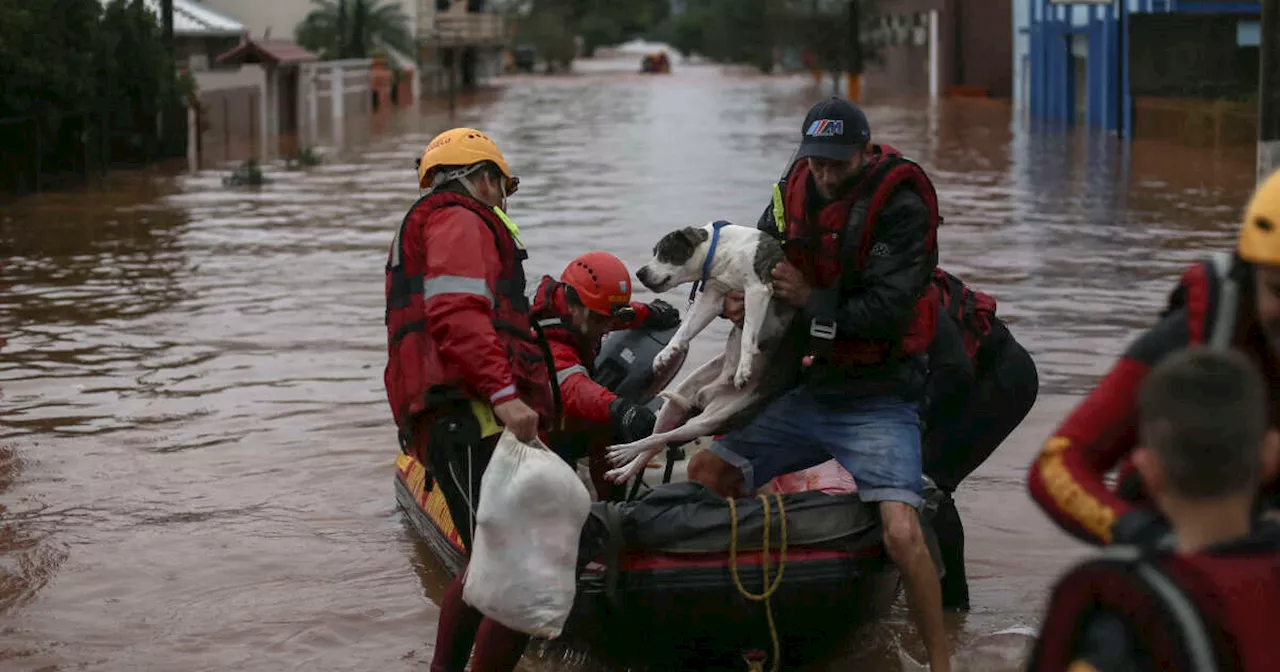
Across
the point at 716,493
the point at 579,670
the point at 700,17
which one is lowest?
the point at 579,670

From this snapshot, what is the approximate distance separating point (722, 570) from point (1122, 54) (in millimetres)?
35682

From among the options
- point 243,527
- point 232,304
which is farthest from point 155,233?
point 243,527

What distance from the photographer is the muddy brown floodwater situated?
738cm

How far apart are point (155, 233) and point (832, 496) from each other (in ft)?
55.2

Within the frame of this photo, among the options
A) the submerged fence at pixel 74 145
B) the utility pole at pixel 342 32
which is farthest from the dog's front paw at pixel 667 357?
the utility pole at pixel 342 32

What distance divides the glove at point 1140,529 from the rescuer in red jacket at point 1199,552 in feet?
0.15

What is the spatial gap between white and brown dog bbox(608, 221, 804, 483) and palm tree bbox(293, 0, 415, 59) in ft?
181

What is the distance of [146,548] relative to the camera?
27.3ft

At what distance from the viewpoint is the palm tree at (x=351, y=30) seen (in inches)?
2462

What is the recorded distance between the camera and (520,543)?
539 centimetres

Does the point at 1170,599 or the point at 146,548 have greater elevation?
the point at 1170,599

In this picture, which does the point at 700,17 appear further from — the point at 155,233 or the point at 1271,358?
the point at 1271,358

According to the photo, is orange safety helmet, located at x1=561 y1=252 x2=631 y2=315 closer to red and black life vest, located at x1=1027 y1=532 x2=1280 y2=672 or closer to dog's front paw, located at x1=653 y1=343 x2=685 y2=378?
dog's front paw, located at x1=653 y1=343 x2=685 y2=378

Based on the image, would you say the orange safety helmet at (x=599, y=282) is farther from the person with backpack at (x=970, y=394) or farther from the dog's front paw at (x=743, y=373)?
the person with backpack at (x=970, y=394)
